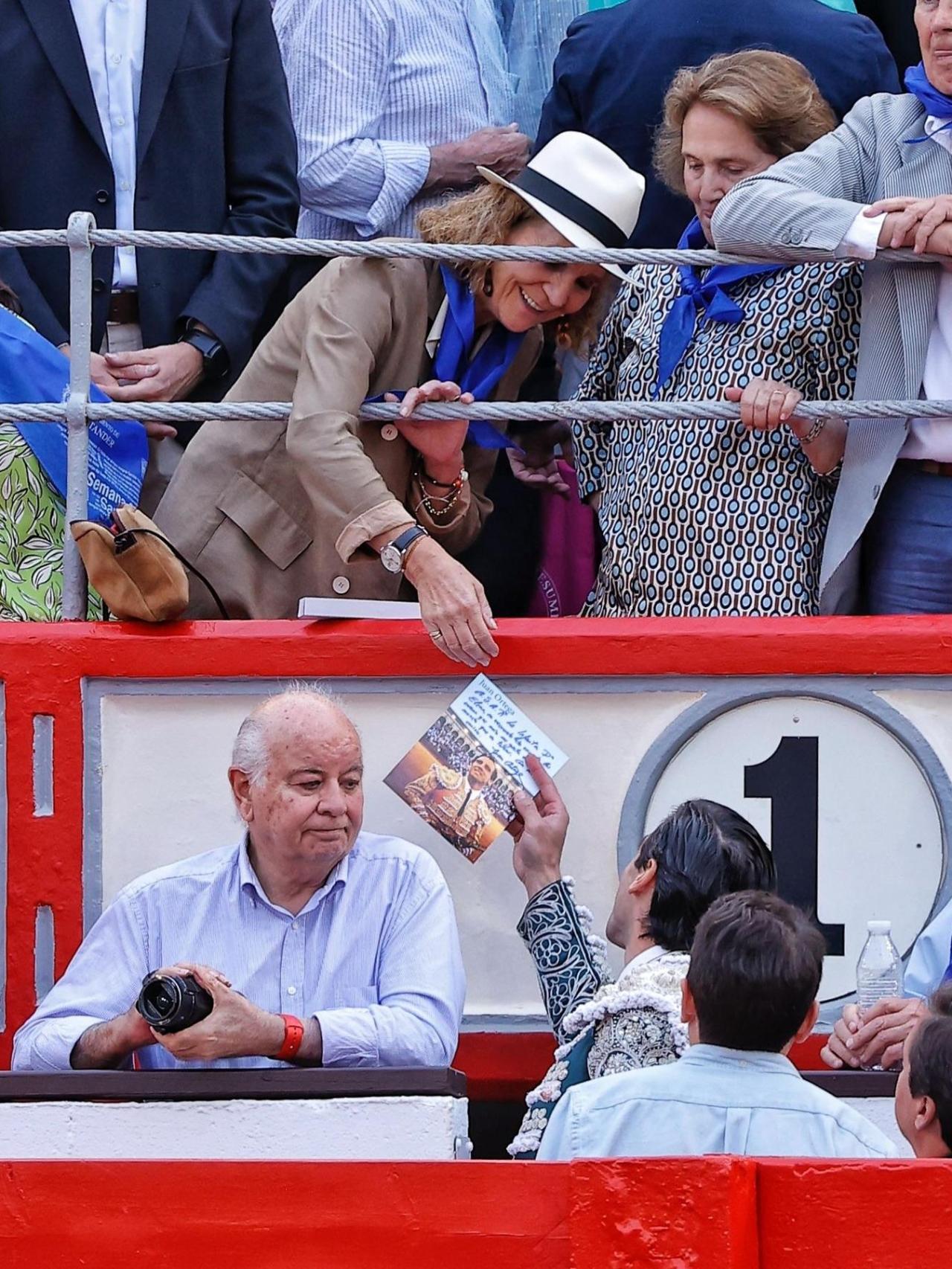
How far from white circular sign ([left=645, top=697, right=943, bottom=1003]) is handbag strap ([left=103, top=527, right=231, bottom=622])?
101 centimetres

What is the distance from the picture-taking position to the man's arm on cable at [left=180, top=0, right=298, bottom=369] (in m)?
5.39

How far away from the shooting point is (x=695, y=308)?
4891 millimetres

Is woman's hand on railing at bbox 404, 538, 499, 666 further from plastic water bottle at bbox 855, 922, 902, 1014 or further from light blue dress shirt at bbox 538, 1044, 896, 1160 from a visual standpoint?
light blue dress shirt at bbox 538, 1044, 896, 1160

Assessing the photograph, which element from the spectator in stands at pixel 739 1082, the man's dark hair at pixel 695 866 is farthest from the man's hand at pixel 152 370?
the spectator in stands at pixel 739 1082

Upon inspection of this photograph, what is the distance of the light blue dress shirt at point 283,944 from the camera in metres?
4.16

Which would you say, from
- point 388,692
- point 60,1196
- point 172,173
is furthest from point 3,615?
point 60,1196

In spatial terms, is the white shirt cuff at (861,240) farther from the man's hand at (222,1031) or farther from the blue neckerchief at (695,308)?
the man's hand at (222,1031)

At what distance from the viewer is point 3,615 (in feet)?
16.1

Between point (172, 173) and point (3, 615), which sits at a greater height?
point (172, 173)

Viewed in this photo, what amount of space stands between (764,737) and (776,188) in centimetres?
110

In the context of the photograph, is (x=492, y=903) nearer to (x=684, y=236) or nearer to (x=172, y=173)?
(x=684, y=236)

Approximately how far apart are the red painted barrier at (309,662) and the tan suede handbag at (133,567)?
6cm

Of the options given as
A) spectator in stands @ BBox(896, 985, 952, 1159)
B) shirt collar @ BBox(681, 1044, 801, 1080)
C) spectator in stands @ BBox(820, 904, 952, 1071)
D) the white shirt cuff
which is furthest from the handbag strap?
spectator in stands @ BBox(896, 985, 952, 1159)

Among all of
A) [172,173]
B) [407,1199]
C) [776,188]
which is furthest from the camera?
[172,173]
